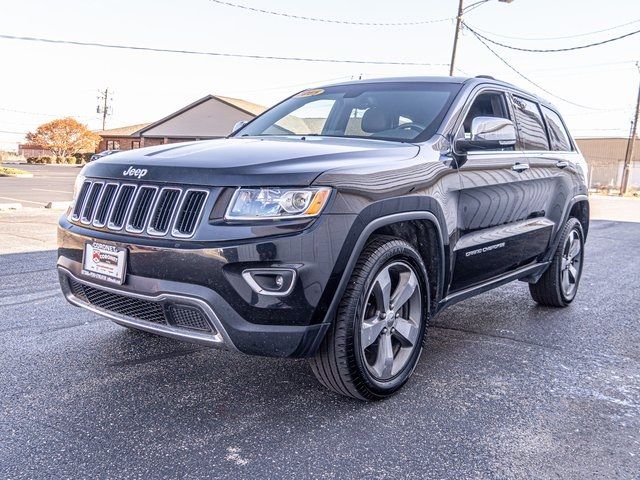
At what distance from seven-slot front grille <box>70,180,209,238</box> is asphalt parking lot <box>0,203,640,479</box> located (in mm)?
908

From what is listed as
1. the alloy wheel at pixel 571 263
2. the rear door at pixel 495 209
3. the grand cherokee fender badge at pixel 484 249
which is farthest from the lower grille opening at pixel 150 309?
the alloy wheel at pixel 571 263

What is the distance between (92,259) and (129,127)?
212ft

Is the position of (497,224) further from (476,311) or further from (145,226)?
(145,226)

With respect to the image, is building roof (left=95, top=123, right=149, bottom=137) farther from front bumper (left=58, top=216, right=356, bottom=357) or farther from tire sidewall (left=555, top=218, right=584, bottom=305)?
front bumper (left=58, top=216, right=356, bottom=357)

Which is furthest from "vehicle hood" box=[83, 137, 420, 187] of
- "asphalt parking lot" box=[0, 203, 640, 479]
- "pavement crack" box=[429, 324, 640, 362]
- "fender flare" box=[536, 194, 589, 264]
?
"fender flare" box=[536, 194, 589, 264]

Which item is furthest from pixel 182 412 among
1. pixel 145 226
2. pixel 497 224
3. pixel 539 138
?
pixel 539 138

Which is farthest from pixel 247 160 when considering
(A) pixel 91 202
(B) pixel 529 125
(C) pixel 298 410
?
(B) pixel 529 125

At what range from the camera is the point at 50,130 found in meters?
65.0

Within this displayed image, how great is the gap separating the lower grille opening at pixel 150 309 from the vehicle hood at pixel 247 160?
58cm

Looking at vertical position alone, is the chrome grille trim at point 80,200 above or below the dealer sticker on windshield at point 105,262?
above

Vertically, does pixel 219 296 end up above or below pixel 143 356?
above

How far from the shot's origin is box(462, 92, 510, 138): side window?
4113 mm

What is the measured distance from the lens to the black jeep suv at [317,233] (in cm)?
278

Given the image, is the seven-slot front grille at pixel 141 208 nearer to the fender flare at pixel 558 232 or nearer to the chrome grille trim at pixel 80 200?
the chrome grille trim at pixel 80 200
